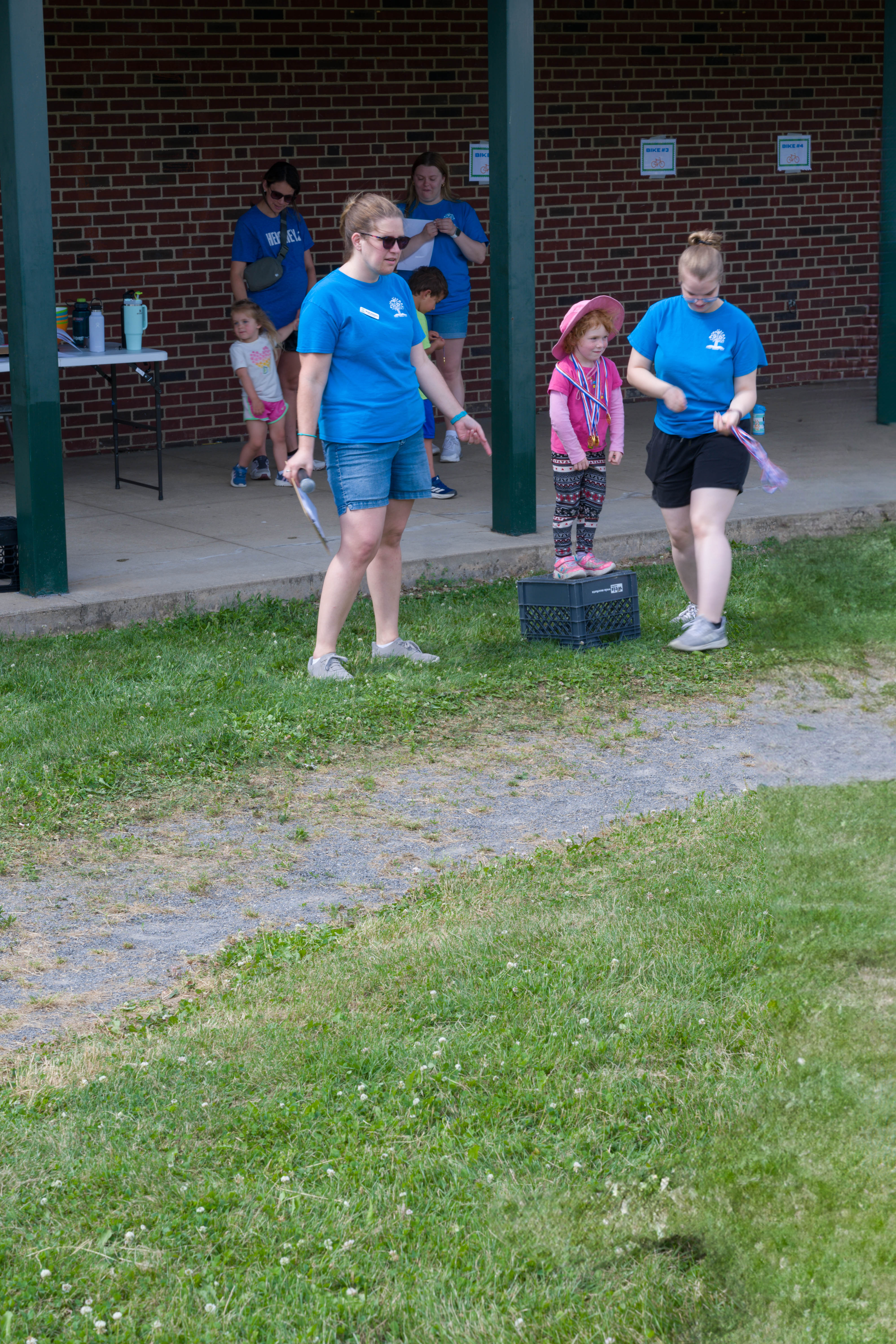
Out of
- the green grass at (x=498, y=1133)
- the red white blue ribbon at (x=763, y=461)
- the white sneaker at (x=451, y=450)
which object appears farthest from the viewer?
the white sneaker at (x=451, y=450)

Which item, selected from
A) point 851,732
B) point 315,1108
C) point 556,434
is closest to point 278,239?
point 556,434

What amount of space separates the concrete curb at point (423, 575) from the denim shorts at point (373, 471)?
1362 millimetres

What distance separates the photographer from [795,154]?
1475 cm

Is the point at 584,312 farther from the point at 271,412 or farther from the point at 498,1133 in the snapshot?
the point at 498,1133

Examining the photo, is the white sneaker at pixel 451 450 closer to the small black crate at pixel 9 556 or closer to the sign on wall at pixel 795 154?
the small black crate at pixel 9 556

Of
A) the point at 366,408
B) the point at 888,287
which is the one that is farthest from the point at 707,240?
the point at 888,287

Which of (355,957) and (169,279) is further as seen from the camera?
(169,279)

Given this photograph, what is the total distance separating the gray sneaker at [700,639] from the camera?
7.07m

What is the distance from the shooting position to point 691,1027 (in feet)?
12.5

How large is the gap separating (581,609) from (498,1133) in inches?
153

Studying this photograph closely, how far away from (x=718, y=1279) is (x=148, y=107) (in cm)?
1008

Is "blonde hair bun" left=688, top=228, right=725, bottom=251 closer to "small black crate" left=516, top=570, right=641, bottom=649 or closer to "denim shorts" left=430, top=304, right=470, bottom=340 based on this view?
"small black crate" left=516, top=570, right=641, bottom=649

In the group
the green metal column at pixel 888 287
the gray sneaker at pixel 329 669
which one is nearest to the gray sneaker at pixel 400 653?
the gray sneaker at pixel 329 669

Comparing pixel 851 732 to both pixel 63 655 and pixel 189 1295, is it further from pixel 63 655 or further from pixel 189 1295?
pixel 189 1295
